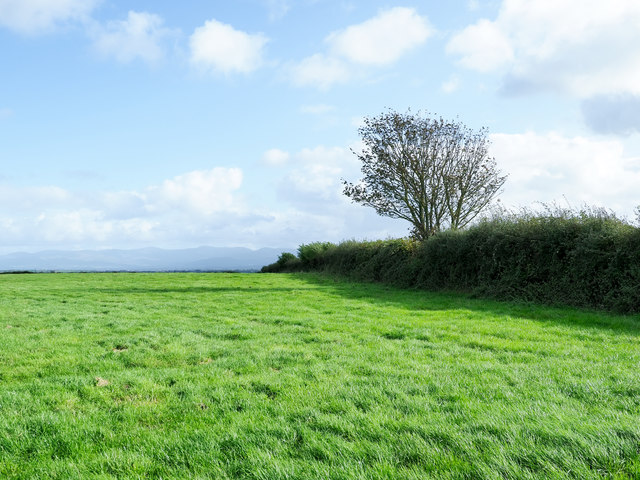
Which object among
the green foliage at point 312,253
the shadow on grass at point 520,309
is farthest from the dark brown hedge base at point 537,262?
the green foliage at point 312,253

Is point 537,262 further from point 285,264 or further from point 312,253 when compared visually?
point 285,264

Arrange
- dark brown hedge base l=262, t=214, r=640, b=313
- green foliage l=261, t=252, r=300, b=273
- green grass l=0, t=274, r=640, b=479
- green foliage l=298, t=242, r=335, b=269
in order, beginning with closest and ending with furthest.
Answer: green grass l=0, t=274, r=640, b=479 → dark brown hedge base l=262, t=214, r=640, b=313 → green foliage l=298, t=242, r=335, b=269 → green foliage l=261, t=252, r=300, b=273

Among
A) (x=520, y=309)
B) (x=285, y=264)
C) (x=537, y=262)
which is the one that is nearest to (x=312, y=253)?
(x=285, y=264)

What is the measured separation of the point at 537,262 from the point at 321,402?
452 inches

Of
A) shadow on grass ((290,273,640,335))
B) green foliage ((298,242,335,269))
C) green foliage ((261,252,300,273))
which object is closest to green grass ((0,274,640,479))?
shadow on grass ((290,273,640,335))

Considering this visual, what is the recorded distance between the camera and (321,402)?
4.06 m

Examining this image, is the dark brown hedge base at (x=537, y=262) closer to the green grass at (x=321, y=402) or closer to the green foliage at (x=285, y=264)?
the green grass at (x=321, y=402)

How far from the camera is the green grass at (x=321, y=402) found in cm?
295

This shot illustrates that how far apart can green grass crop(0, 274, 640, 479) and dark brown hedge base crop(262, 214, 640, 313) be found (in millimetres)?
3242

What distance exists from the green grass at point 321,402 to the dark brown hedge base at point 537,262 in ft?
10.6

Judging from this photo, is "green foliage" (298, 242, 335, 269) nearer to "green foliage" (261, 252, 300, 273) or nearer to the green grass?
"green foliage" (261, 252, 300, 273)

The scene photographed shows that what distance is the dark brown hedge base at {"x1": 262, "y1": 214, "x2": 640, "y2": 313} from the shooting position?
1085cm

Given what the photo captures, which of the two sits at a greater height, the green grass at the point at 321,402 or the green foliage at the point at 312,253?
the green foliage at the point at 312,253

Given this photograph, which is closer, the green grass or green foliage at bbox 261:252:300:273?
the green grass
